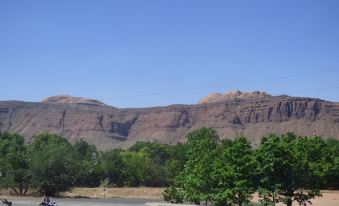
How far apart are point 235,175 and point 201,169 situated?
271 inches

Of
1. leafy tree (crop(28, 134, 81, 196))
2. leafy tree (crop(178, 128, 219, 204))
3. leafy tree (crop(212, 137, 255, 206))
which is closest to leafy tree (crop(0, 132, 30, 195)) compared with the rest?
leafy tree (crop(28, 134, 81, 196))

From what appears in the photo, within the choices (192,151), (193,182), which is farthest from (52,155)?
(193,182)

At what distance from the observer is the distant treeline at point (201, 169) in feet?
116

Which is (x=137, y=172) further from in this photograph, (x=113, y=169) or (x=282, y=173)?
(x=282, y=173)

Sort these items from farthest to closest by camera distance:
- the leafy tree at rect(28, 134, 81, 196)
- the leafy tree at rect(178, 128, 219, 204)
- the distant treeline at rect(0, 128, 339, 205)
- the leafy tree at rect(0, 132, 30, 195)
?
the leafy tree at rect(0, 132, 30, 195), the leafy tree at rect(28, 134, 81, 196), the leafy tree at rect(178, 128, 219, 204), the distant treeline at rect(0, 128, 339, 205)

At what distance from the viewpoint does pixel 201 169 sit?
139 ft

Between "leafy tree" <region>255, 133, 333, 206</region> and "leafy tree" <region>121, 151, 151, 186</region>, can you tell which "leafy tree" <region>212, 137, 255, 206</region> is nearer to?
"leafy tree" <region>255, 133, 333, 206</region>

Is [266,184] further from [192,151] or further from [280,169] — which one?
[192,151]

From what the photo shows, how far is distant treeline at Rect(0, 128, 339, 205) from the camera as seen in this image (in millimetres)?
35438

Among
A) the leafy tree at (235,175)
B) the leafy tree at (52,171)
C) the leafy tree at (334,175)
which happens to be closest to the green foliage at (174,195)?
the leafy tree at (235,175)

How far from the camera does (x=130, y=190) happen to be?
93188 millimetres

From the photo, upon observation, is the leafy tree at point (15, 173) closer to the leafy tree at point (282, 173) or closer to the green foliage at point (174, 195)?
the green foliage at point (174, 195)

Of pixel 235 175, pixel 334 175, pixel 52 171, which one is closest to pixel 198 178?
pixel 235 175

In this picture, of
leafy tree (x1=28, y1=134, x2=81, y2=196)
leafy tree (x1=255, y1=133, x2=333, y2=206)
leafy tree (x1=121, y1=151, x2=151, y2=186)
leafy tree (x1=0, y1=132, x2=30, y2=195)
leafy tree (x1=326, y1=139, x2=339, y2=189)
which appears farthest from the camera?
leafy tree (x1=121, y1=151, x2=151, y2=186)
